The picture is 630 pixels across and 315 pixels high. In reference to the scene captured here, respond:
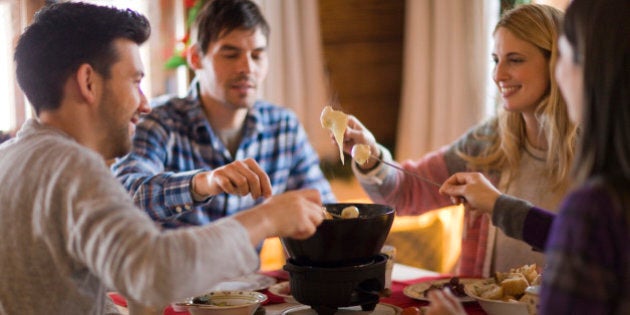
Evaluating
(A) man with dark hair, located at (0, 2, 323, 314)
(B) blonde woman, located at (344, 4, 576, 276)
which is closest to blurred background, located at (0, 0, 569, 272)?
(B) blonde woman, located at (344, 4, 576, 276)

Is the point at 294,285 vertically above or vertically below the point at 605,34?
below

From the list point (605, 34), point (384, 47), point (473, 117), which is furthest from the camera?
point (384, 47)

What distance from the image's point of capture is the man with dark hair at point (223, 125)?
2639 millimetres

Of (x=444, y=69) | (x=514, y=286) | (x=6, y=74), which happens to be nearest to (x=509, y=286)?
(x=514, y=286)

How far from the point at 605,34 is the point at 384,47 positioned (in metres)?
3.23

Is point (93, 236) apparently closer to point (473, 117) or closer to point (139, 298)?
point (139, 298)

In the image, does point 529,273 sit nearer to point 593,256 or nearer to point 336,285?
point 336,285

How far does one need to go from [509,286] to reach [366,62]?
2674 mm

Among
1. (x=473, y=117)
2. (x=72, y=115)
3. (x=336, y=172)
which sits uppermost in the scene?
(x=72, y=115)

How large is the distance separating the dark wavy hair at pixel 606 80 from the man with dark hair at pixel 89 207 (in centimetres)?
54

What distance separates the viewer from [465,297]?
1809 millimetres

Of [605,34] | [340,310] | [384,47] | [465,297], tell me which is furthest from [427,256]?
[605,34]

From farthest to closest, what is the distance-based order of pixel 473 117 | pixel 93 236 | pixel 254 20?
pixel 473 117 → pixel 254 20 → pixel 93 236

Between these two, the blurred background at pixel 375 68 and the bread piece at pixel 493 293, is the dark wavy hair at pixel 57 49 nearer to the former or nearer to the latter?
the bread piece at pixel 493 293
